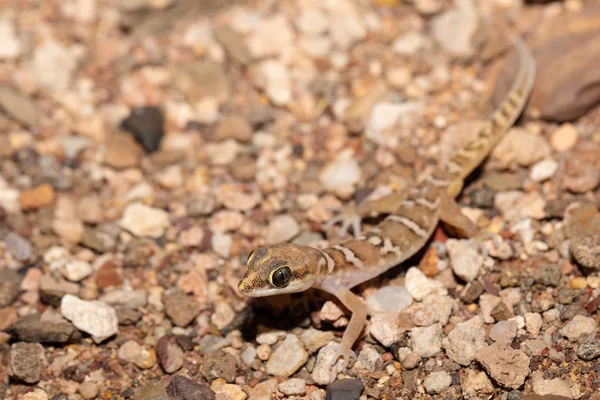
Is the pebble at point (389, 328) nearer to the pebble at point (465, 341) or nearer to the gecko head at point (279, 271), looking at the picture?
the pebble at point (465, 341)

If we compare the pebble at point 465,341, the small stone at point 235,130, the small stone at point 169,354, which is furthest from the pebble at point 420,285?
the small stone at point 235,130

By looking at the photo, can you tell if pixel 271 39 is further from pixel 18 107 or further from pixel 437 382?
pixel 437 382

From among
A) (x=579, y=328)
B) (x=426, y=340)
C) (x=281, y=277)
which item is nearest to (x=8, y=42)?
(x=281, y=277)

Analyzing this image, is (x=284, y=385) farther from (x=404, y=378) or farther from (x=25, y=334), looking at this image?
(x=25, y=334)

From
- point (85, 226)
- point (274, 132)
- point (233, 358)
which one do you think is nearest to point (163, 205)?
point (85, 226)

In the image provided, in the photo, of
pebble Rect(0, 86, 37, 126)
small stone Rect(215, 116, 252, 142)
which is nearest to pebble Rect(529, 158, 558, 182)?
small stone Rect(215, 116, 252, 142)

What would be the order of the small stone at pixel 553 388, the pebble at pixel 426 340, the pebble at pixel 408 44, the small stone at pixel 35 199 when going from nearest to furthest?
1. the small stone at pixel 553 388
2. the pebble at pixel 426 340
3. the small stone at pixel 35 199
4. the pebble at pixel 408 44
